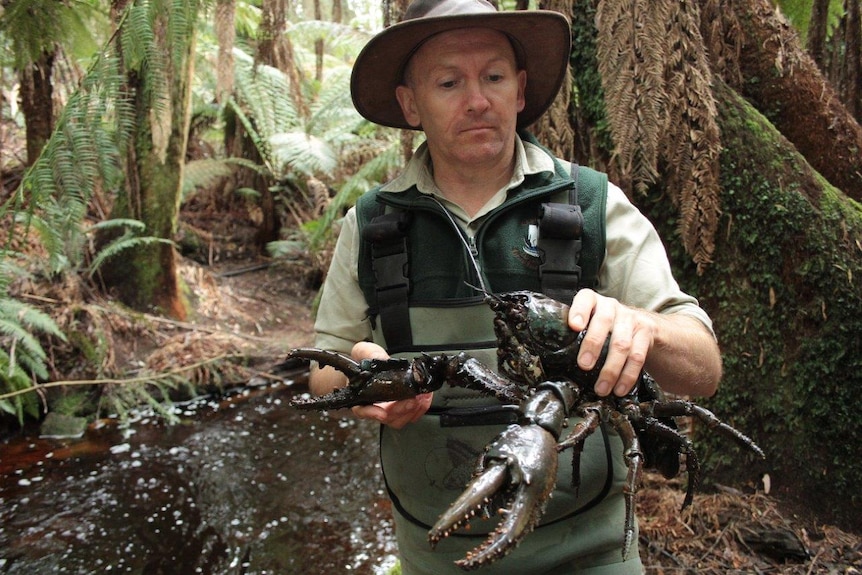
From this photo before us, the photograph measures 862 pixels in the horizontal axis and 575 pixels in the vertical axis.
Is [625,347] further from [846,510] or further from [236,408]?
[236,408]

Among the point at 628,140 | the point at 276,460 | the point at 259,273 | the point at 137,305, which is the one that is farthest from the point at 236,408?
the point at 628,140

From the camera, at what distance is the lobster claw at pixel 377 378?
193 centimetres

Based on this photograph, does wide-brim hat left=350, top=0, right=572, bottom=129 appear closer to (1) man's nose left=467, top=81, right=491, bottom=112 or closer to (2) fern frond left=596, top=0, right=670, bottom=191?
(1) man's nose left=467, top=81, right=491, bottom=112

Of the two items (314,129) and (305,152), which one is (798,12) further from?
(314,129)

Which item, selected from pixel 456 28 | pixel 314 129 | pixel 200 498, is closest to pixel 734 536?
pixel 456 28

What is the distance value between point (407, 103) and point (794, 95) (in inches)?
109

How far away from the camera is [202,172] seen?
9.92 metres

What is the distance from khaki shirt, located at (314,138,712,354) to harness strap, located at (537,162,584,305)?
0.52ft

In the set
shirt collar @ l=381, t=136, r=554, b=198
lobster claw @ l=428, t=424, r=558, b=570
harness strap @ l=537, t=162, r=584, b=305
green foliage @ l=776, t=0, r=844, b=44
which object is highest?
green foliage @ l=776, t=0, r=844, b=44

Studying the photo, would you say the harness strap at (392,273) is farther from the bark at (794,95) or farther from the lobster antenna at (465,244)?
the bark at (794,95)

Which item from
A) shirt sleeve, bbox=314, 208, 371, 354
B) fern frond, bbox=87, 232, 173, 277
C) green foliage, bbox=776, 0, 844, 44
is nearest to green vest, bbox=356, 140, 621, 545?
shirt sleeve, bbox=314, 208, 371, 354

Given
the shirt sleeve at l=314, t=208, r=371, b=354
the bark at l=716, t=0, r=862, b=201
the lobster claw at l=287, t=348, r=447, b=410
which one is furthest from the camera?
the bark at l=716, t=0, r=862, b=201

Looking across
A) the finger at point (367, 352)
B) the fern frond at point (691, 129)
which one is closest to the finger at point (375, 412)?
the finger at point (367, 352)

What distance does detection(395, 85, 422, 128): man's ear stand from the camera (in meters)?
2.57
